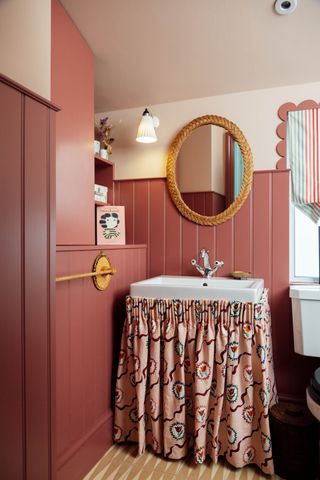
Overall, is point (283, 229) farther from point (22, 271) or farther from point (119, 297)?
point (22, 271)

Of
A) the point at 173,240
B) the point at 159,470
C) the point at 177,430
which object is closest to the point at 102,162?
the point at 173,240

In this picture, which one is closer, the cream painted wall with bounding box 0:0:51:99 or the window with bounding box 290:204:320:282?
the cream painted wall with bounding box 0:0:51:99

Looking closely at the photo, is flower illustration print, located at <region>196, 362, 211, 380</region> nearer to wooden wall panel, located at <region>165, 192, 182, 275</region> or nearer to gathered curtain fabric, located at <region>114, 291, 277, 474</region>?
gathered curtain fabric, located at <region>114, 291, 277, 474</region>

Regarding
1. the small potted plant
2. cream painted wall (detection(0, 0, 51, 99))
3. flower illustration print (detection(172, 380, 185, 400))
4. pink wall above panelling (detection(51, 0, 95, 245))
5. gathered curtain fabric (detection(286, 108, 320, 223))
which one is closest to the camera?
cream painted wall (detection(0, 0, 51, 99))

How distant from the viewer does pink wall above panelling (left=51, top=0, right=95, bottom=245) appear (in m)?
1.75

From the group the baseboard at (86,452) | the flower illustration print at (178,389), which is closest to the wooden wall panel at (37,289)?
the baseboard at (86,452)

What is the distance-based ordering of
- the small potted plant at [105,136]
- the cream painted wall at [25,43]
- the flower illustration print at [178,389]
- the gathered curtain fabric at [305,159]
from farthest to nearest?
the small potted plant at [105,136] < the gathered curtain fabric at [305,159] < the flower illustration print at [178,389] < the cream painted wall at [25,43]

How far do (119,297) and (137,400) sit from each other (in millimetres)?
602

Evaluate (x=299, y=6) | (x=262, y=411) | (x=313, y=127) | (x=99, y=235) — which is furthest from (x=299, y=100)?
(x=262, y=411)

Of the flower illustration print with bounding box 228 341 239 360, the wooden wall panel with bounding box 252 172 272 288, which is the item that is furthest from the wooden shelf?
the flower illustration print with bounding box 228 341 239 360

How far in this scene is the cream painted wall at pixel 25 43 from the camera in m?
1.33

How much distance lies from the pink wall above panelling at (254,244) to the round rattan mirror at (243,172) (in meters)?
0.05

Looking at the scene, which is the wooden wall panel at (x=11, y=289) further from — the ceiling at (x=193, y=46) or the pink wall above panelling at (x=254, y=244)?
the pink wall above panelling at (x=254, y=244)

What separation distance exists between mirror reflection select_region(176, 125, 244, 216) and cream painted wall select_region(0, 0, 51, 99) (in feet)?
4.17
